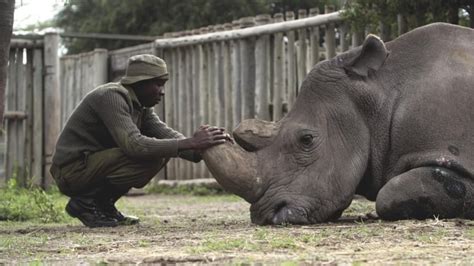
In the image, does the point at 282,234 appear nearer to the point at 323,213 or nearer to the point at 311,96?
the point at 323,213

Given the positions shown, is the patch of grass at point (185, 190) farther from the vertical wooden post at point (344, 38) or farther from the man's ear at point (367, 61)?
the man's ear at point (367, 61)

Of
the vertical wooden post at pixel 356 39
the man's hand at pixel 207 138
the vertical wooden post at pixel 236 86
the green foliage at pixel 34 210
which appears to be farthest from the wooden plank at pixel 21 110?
the man's hand at pixel 207 138

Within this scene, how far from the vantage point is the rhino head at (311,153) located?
23.4ft

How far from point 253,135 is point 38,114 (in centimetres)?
784

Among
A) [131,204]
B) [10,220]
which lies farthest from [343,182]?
[131,204]

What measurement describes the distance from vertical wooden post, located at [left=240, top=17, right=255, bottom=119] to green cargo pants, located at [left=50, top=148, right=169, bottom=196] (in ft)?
19.2

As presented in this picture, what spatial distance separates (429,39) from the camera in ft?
25.0

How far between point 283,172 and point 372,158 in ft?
2.12

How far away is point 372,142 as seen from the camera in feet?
24.3

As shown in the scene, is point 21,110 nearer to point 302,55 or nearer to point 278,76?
point 278,76

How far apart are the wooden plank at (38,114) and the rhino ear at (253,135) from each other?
24.9 feet

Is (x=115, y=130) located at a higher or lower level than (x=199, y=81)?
higher

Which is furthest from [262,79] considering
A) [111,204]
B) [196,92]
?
[111,204]

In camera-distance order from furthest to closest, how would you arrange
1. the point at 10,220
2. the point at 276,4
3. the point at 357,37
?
the point at 276,4 → the point at 357,37 → the point at 10,220
